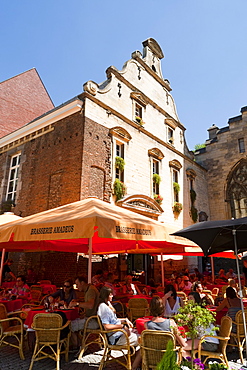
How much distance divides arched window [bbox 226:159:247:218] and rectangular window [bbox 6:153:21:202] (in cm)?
1461

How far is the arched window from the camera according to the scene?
19781 mm

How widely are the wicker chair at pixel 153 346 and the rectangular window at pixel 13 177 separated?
1187 cm

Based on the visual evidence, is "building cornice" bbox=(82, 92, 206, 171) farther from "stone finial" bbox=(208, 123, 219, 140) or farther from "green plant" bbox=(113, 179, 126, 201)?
"stone finial" bbox=(208, 123, 219, 140)

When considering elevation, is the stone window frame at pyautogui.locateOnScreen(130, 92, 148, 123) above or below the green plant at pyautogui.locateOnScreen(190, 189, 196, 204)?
above

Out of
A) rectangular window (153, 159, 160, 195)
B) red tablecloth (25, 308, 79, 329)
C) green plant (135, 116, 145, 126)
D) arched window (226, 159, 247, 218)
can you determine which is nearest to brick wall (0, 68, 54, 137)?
green plant (135, 116, 145, 126)

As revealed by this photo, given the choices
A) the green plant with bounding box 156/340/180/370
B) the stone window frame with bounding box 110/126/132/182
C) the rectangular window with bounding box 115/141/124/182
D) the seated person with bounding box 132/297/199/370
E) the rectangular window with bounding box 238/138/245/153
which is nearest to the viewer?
the green plant with bounding box 156/340/180/370

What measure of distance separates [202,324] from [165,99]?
17.1 m

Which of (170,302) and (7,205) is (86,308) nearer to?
(170,302)

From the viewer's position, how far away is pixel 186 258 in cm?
1680

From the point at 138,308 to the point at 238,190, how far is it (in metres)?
16.5

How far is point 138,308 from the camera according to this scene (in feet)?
19.1

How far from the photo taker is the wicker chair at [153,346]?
10.5 ft

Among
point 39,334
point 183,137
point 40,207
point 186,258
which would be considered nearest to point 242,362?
point 39,334

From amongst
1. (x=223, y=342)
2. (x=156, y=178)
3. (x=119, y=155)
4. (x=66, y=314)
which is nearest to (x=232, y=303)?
(x=223, y=342)
